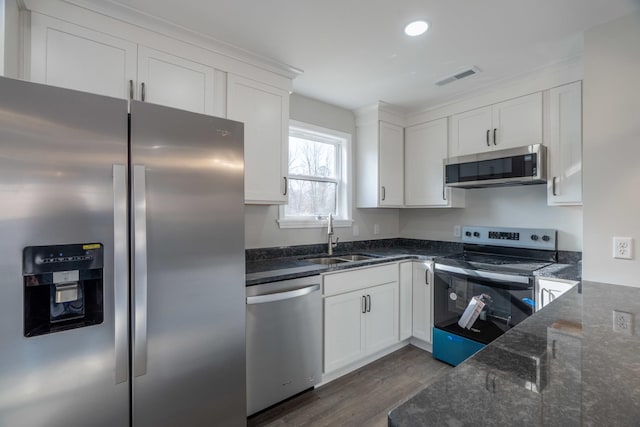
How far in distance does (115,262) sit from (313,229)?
189 cm

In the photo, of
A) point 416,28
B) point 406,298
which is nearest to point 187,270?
point 416,28

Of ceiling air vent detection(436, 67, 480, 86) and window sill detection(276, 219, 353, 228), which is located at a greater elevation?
ceiling air vent detection(436, 67, 480, 86)

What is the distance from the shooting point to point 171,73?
1.81 m

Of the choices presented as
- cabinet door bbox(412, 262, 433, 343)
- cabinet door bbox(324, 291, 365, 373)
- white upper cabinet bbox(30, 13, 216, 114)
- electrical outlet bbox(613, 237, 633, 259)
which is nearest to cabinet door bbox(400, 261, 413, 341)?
cabinet door bbox(412, 262, 433, 343)

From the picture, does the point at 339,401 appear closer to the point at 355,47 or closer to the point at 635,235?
the point at 635,235

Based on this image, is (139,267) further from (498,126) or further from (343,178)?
(498,126)

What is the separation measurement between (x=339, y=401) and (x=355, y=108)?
2696mm

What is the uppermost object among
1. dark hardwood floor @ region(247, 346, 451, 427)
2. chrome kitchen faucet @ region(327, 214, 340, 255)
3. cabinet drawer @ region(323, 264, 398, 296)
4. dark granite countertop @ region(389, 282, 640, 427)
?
chrome kitchen faucet @ region(327, 214, 340, 255)

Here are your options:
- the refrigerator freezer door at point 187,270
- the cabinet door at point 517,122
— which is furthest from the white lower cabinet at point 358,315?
the cabinet door at point 517,122

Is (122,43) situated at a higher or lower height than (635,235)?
higher

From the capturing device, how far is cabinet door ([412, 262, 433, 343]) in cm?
273

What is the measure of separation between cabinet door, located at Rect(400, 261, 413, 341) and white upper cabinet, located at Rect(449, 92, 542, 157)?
1.22 metres

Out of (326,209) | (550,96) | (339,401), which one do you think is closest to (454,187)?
(550,96)

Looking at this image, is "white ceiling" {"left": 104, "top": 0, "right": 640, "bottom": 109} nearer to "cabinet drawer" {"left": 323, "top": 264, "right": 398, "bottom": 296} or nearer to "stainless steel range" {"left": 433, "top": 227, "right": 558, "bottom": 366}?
"stainless steel range" {"left": 433, "top": 227, "right": 558, "bottom": 366}
